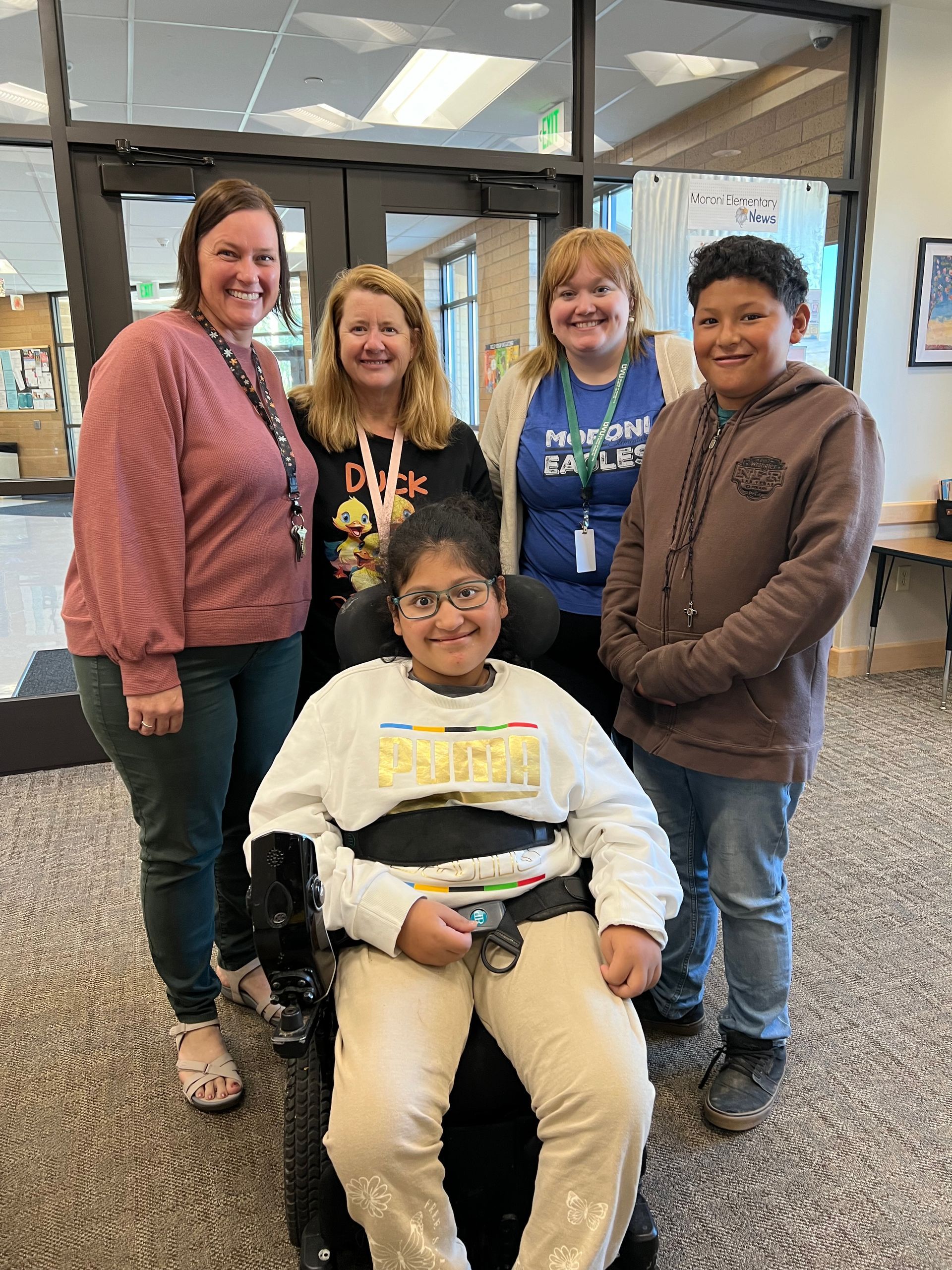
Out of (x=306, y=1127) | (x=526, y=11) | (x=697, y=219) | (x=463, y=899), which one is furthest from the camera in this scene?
(x=697, y=219)

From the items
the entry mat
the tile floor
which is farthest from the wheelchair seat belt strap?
the tile floor

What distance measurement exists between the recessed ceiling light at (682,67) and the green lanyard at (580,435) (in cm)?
269

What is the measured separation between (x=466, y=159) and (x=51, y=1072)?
10.7 ft

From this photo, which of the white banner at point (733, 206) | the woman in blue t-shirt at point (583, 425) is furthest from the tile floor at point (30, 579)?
the white banner at point (733, 206)

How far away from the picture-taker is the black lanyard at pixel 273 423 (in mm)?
1570

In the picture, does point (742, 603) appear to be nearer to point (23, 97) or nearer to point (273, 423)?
point (273, 423)

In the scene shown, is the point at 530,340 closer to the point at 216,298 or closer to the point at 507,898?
the point at 216,298

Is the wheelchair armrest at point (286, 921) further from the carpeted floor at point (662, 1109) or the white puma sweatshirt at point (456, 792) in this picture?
the carpeted floor at point (662, 1109)

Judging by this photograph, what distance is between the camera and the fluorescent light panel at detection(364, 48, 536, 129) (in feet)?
11.0

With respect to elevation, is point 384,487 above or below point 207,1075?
above

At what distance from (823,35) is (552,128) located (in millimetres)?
1426

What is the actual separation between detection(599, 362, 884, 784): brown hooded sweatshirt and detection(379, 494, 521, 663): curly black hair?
312 mm

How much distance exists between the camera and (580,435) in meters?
1.82

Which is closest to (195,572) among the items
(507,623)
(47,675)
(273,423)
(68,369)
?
(273,423)
